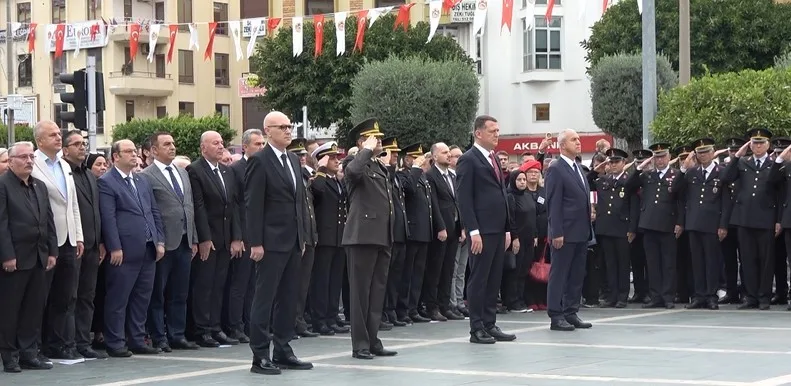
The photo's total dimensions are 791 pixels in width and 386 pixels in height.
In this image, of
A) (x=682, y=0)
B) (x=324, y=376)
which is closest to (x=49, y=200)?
(x=324, y=376)

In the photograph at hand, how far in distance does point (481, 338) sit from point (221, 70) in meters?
57.8

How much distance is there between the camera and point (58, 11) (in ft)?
229

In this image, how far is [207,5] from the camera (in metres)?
68.4

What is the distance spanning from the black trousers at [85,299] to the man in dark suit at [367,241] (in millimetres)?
2484

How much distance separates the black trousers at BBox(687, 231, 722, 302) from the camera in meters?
18.0

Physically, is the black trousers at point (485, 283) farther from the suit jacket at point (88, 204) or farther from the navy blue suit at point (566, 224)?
the suit jacket at point (88, 204)

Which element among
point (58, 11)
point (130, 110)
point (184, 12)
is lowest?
point (130, 110)

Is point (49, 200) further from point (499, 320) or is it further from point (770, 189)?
point (770, 189)

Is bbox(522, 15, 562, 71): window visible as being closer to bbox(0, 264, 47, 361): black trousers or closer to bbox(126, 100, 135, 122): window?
bbox(126, 100, 135, 122): window

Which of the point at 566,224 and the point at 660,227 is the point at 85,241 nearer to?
the point at 566,224

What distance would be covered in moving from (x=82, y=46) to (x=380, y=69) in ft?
69.5

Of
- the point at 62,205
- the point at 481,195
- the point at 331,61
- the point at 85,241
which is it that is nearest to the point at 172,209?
the point at 85,241

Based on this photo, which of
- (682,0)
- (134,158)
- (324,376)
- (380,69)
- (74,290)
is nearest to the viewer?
(324,376)

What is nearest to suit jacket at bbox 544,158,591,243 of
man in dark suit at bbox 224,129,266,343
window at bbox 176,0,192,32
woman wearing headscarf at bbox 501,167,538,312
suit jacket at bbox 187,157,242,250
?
woman wearing headscarf at bbox 501,167,538,312
